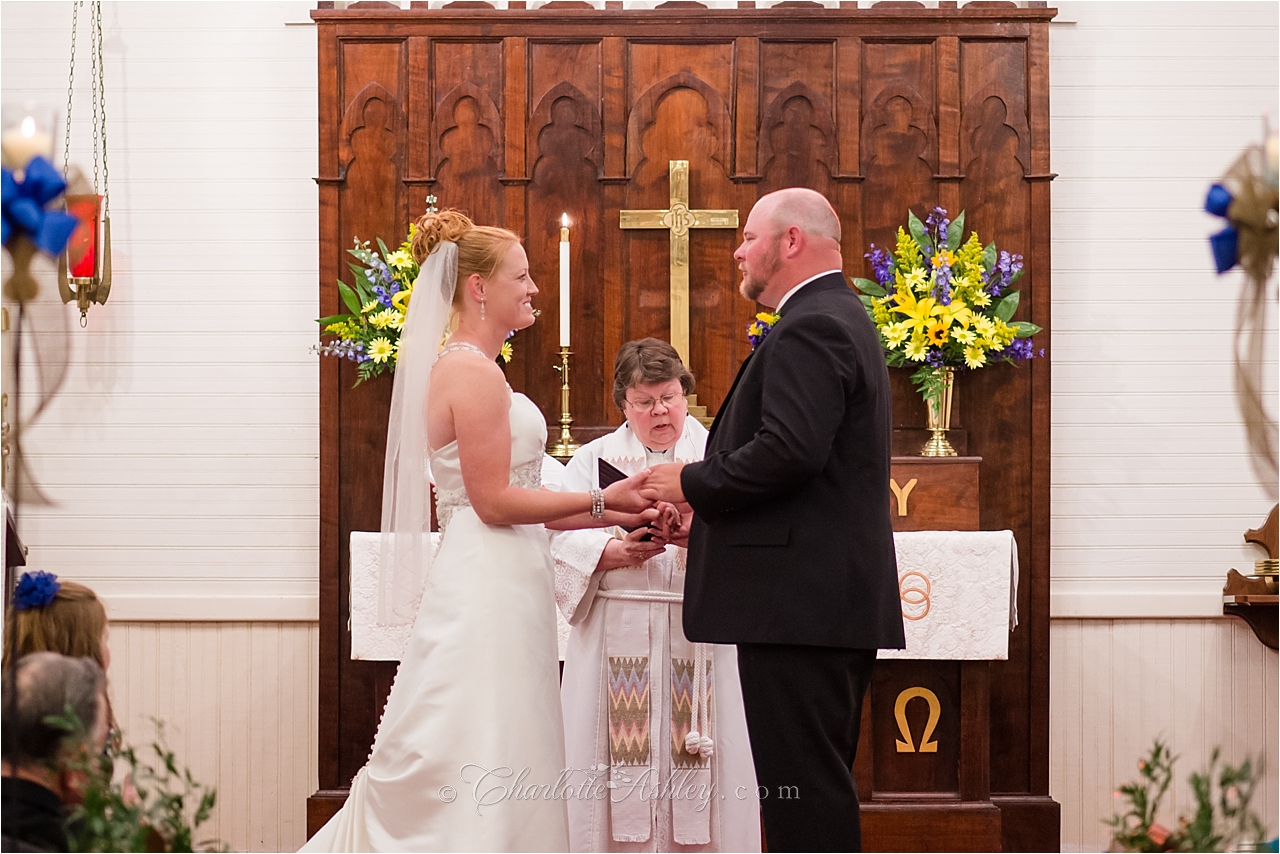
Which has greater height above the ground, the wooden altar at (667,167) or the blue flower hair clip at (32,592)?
the wooden altar at (667,167)

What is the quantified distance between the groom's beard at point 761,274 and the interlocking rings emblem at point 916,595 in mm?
1703

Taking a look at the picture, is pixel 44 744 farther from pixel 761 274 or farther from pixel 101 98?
pixel 101 98

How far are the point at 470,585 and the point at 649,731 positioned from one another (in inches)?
40.9

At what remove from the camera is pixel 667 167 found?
5098 mm

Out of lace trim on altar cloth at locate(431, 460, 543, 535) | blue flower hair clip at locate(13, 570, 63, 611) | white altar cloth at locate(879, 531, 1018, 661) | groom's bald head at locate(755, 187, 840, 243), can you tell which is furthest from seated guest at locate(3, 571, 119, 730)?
white altar cloth at locate(879, 531, 1018, 661)

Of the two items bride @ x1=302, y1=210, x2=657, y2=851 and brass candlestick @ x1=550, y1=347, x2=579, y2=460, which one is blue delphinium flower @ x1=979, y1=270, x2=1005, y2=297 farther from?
bride @ x1=302, y1=210, x2=657, y2=851

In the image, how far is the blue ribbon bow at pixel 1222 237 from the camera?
1834 mm

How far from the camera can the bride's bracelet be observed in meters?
3.35

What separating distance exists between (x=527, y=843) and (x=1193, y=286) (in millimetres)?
3743

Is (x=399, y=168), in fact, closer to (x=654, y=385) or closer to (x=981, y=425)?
(x=654, y=385)

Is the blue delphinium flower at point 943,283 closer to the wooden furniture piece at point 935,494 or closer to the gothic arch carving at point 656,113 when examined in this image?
the wooden furniture piece at point 935,494

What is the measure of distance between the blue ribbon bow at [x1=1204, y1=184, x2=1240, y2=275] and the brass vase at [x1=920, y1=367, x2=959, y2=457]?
2968mm

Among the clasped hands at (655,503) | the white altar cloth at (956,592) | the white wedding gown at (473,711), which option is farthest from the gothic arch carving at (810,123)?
the white wedding gown at (473,711)

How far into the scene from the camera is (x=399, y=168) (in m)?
5.09
